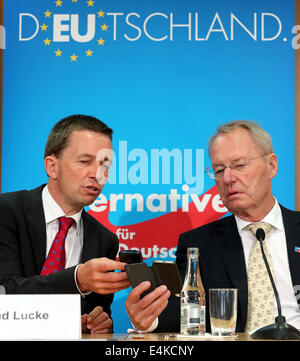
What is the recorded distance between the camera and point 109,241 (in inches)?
110

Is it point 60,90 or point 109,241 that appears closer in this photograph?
point 109,241

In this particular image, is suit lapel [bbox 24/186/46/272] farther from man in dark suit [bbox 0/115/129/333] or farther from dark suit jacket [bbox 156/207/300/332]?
dark suit jacket [bbox 156/207/300/332]

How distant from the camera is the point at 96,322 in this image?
241cm

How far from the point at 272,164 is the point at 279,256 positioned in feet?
1.67

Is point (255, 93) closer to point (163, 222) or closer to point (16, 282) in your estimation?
point (163, 222)

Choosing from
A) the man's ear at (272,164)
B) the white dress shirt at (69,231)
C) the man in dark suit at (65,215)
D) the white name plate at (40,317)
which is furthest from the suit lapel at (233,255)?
the white name plate at (40,317)

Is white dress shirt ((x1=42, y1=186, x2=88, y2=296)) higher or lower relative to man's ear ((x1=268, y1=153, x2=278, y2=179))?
lower

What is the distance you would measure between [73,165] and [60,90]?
0.54 metres

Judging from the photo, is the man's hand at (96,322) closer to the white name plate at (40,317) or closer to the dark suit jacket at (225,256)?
the dark suit jacket at (225,256)

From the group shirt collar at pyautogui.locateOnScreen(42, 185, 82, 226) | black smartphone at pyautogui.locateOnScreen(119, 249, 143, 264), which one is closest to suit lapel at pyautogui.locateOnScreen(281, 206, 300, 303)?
black smartphone at pyautogui.locateOnScreen(119, 249, 143, 264)

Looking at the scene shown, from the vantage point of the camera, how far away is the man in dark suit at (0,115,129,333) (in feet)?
7.95

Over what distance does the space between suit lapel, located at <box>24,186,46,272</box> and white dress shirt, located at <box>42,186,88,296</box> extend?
38mm

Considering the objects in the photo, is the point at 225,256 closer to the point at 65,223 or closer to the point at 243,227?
the point at 243,227
